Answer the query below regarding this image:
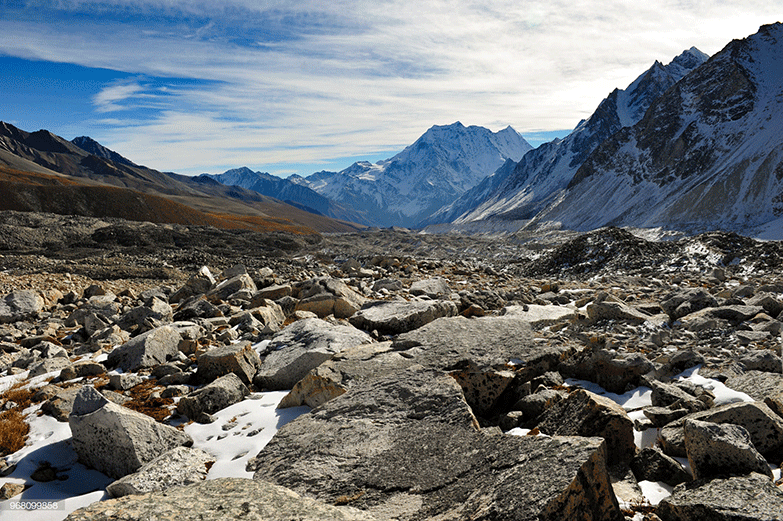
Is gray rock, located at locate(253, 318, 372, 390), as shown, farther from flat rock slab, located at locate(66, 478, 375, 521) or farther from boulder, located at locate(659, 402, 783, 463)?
boulder, located at locate(659, 402, 783, 463)

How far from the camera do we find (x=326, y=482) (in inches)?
173

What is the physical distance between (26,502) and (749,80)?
14035 centimetres

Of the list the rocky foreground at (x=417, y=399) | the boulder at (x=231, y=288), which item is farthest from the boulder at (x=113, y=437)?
the boulder at (x=231, y=288)

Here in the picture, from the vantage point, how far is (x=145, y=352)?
839 centimetres

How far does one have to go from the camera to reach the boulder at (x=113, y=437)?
5148 millimetres

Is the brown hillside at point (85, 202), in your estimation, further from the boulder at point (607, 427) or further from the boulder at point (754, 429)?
the boulder at point (754, 429)

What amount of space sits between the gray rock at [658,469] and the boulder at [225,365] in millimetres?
6019

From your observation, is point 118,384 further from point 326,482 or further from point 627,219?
point 627,219

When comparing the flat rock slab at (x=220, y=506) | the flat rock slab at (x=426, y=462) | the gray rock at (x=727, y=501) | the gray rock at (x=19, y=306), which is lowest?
the gray rock at (x=727, y=501)

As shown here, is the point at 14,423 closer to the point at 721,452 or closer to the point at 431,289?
the point at 721,452

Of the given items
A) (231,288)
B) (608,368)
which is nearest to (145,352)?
(231,288)

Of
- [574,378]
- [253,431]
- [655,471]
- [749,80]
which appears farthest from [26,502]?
[749,80]

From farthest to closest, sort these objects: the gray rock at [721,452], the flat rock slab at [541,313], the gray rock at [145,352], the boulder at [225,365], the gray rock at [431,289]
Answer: the gray rock at [431,289], the flat rock slab at [541,313], the gray rock at [145,352], the boulder at [225,365], the gray rock at [721,452]

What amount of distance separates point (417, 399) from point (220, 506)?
2.60 metres
